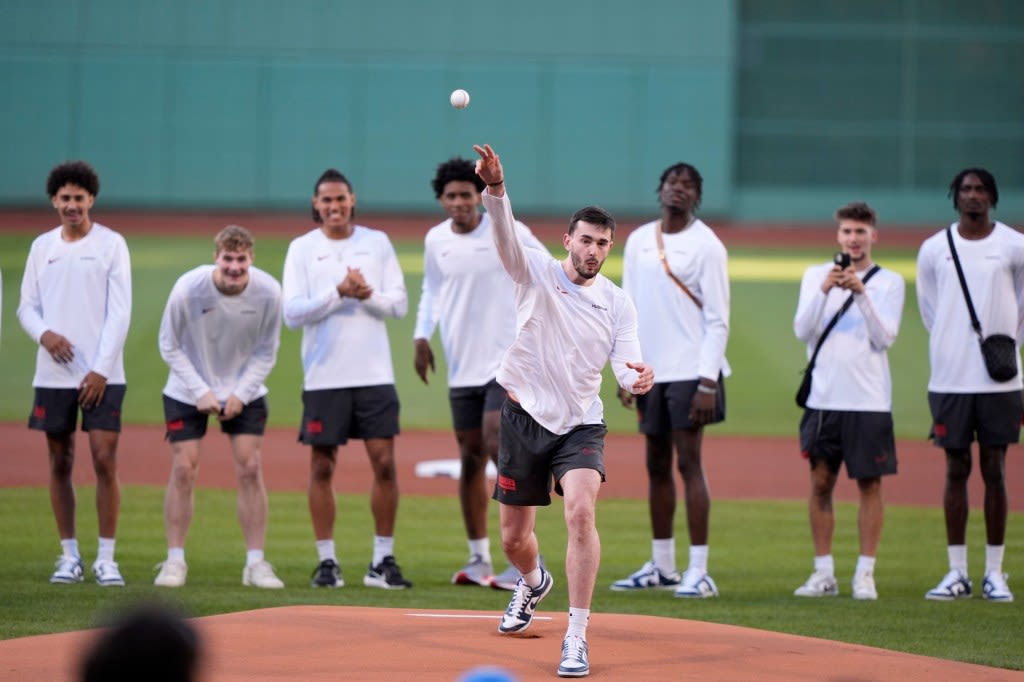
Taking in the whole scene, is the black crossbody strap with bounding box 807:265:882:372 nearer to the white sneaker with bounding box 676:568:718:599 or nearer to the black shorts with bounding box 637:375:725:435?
Result: the black shorts with bounding box 637:375:725:435

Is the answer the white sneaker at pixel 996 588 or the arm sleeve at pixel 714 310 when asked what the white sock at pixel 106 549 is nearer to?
the arm sleeve at pixel 714 310

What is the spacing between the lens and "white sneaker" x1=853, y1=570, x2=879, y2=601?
1013 centimetres

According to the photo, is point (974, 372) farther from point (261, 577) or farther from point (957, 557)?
point (261, 577)

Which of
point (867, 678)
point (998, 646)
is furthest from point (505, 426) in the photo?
point (998, 646)

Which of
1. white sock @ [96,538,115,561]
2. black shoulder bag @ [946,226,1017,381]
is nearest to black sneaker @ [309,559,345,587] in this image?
white sock @ [96,538,115,561]

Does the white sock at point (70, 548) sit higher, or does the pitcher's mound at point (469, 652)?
the white sock at point (70, 548)

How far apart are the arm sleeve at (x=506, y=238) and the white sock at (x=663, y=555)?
3.48 m

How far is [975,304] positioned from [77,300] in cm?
624

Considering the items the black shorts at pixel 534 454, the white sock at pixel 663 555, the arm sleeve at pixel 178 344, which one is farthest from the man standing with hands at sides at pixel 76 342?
the white sock at pixel 663 555

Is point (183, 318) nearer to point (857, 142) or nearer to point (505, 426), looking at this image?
point (505, 426)

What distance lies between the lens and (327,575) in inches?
408

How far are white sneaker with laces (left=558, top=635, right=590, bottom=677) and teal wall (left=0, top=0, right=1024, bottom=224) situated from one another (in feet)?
115

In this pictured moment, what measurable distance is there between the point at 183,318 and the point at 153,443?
8.88 meters

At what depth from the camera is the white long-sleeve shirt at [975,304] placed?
1033 cm
